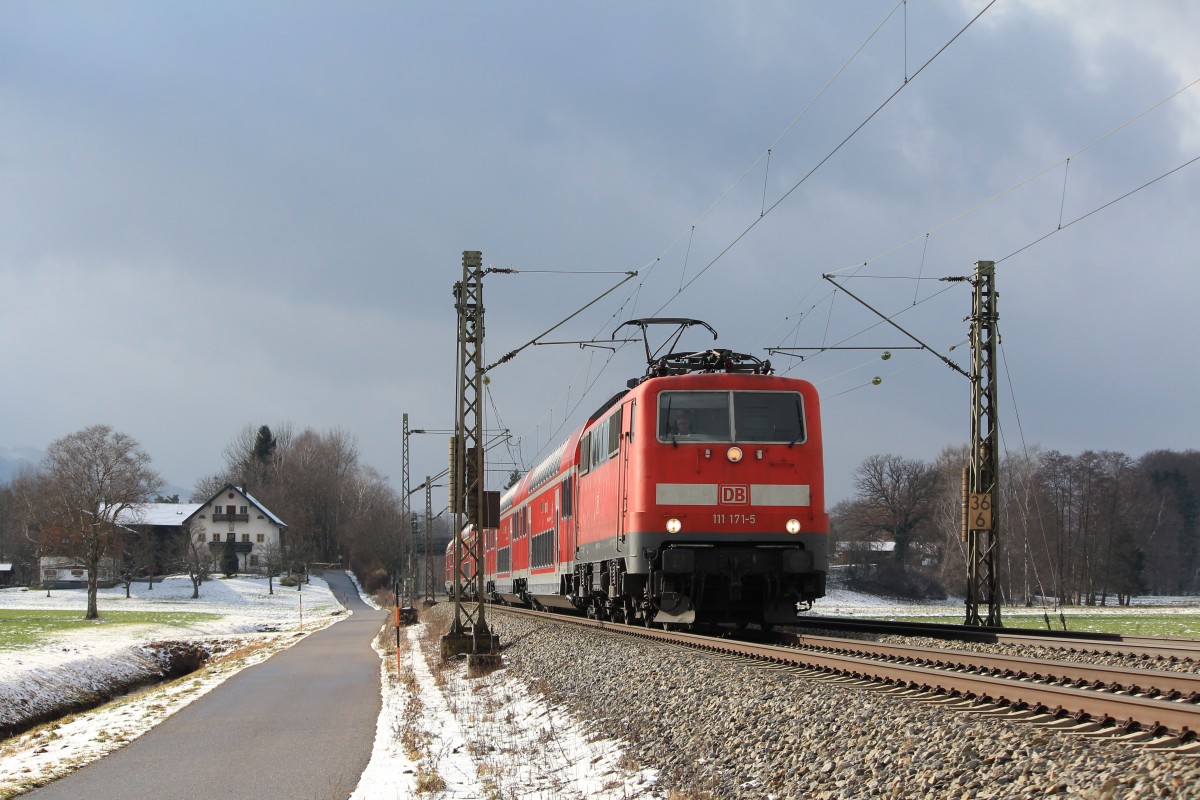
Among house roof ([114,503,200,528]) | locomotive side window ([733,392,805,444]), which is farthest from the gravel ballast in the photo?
house roof ([114,503,200,528])

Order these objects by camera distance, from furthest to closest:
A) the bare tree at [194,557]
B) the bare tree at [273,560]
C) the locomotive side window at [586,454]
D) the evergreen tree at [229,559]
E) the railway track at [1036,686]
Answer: the evergreen tree at [229,559]
the bare tree at [273,560]
the bare tree at [194,557]
the locomotive side window at [586,454]
the railway track at [1036,686]

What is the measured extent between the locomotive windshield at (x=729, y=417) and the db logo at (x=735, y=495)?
690 mm

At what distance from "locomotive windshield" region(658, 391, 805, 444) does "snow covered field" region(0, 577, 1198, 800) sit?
4.20 m

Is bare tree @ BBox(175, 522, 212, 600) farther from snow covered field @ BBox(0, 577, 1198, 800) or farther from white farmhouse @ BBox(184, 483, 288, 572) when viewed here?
snow covered field @ BBox(0, 577, 1198, 800)

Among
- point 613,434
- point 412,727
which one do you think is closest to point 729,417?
point 613,434

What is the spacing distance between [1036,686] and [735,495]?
7.56 m

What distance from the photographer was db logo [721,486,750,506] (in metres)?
15.3

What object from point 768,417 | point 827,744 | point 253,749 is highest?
point 768,417

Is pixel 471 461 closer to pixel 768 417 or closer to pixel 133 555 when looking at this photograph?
pixel 768 417

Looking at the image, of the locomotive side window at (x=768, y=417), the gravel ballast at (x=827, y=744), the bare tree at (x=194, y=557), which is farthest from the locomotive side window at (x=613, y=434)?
the bare tree at (x=194, y=557)

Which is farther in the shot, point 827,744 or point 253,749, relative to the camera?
point 253,749

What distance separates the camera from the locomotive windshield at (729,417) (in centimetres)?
1549

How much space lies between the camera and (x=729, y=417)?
1556 centimetres

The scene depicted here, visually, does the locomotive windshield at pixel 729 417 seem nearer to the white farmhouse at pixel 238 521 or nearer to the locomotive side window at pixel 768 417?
the locomotive side window at pixel 768 417
